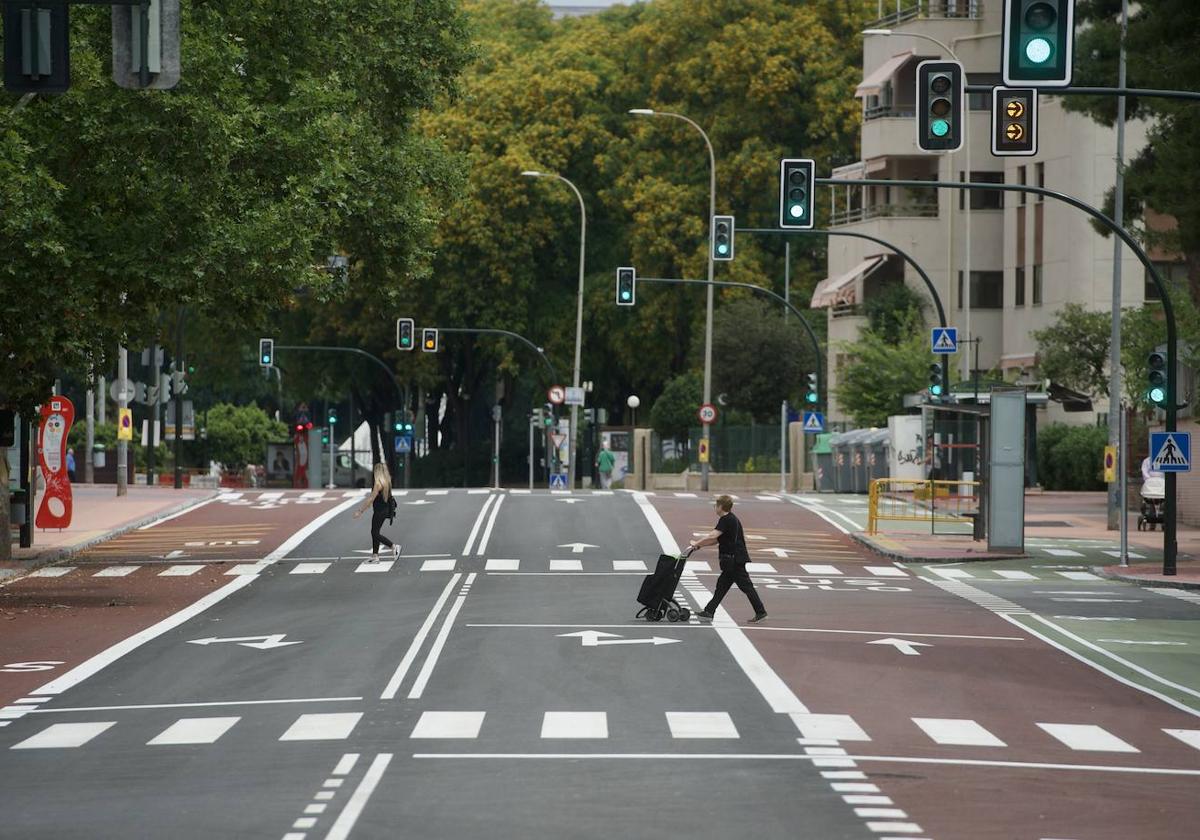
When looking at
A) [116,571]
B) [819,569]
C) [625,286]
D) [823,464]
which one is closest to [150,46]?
[116,571]

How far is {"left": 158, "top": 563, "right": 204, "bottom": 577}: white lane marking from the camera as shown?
34844mm

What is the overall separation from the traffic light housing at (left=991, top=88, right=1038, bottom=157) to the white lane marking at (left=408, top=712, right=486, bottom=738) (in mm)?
9464

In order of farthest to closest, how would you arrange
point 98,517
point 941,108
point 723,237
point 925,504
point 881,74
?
1. point 881,74
2. point 925,504
3. point 98,517
4. point 723,237
5. point 941,108

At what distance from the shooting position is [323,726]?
1631cm

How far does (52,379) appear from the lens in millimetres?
33969

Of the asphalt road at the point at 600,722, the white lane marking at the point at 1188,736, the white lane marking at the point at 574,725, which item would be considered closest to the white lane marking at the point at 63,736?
the asphalt road at the point at 600,722

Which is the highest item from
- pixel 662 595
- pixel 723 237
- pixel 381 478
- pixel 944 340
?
pixel 723 237

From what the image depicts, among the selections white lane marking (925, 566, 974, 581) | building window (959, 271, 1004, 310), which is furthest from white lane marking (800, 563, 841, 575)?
building window (959, 271, 1004, 310)

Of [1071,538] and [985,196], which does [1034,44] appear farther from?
[985,196]

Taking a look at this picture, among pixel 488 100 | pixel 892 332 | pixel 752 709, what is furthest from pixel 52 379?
pixel 488 100

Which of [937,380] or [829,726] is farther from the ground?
[937,380]

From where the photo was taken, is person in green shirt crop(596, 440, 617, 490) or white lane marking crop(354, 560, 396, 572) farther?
person in green shirt crop(596, 440, 617, 490)

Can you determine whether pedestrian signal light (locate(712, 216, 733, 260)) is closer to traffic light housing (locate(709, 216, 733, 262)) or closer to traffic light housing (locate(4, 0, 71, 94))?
traffic light housing (locate(709, 216, 733, 262))

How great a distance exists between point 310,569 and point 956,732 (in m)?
20.8
